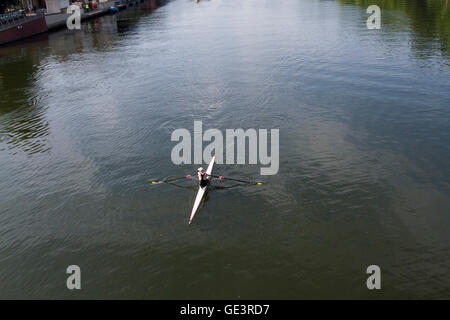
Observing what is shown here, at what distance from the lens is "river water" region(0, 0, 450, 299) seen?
19.3 meters

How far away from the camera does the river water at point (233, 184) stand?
1928 cm

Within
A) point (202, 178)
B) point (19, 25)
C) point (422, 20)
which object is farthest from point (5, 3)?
point (422, 20)

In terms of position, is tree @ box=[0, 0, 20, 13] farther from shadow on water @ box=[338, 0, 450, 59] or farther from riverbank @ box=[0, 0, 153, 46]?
shadow on water @ box=[338, 0, 450, 59]

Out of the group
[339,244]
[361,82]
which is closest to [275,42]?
[361,82]

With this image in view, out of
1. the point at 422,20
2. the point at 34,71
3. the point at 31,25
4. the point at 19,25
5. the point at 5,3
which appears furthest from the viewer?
the point at 31,25

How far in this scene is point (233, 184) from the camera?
2636cm

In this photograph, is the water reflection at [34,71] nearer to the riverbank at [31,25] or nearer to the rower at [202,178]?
the riverbank at [31,25]

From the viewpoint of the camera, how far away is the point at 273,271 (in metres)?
19.4

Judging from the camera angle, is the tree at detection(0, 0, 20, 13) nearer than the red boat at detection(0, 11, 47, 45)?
No

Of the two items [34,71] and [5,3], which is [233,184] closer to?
[34,71]

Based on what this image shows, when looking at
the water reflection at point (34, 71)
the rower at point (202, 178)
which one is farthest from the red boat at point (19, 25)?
the rower at point (202, 178)

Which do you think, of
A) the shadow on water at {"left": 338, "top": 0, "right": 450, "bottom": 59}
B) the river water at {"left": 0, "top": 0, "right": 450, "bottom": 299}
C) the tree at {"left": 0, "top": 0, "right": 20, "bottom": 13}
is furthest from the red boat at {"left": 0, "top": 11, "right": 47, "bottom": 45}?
the shadow on water at {"left": 338, "top": 0, "right": 450, "bottom": 59}
